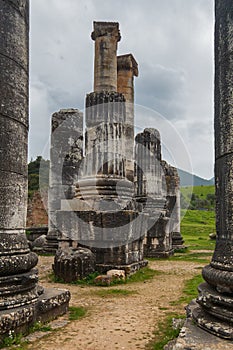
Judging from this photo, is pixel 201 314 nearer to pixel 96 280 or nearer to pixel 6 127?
pixel 6 127

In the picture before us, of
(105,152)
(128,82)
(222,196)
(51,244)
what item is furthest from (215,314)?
(128,82)

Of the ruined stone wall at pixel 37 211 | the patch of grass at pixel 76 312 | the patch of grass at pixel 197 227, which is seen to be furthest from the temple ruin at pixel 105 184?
the ruined stone wall at pixel 37 211

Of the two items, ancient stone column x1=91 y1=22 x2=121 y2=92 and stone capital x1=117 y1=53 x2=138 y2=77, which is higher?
stone capital x1=117 y1=53 x2=138 y2=77

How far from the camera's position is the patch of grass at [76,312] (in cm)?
554

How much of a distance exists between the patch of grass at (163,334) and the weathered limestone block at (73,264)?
3.56 meters

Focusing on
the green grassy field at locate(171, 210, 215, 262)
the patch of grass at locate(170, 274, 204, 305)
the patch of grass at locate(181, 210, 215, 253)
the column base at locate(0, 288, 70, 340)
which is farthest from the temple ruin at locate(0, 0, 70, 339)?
the patch of grass at locate(181, 210, 215, 253)

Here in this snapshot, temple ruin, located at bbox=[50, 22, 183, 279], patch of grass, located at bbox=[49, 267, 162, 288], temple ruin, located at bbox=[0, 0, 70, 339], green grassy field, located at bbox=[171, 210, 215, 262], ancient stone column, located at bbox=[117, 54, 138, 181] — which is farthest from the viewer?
green grassy field, located at bbox=[171, 210, 215, 262]

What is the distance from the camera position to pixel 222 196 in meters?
3.94

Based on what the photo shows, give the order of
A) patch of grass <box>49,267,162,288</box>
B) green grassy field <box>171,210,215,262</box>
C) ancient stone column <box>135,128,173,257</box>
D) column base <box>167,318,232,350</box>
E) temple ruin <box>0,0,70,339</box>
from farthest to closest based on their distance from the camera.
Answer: green grassy field <box>171,210,215,262</box>
ancient stone column <box>135,128,173,257</box>
patch of grass <box>49,267,162,288</box>
temple ruin <box>0,0,70,339</box>
column base <box>167,318,232,350</box>

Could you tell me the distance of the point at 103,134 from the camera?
1159 centimetres

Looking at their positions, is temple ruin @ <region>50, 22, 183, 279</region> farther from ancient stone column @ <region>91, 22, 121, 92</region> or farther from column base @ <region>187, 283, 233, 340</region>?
column base @ <region>187, 283, 233, 340</region>

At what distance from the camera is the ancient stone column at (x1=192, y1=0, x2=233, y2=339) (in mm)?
3615

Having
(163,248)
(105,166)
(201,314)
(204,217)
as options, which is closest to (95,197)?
(105,166)

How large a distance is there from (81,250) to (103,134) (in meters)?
3.90
